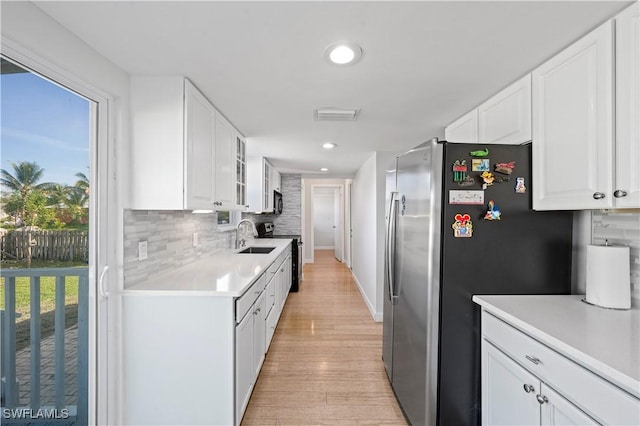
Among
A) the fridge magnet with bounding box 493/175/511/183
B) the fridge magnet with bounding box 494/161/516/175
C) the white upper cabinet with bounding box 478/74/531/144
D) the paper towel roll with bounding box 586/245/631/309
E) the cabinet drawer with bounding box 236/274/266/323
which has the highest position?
the white upper cabinet with bounding box 478/74/531/144

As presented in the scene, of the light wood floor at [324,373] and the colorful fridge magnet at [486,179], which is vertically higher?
the colorful fridge magnet at [486,179]

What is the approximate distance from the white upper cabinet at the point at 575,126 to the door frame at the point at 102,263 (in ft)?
7.88

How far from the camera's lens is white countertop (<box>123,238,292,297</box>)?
66.7 inches

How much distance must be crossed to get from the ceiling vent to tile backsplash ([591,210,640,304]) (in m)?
1.69

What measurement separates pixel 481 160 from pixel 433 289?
758 millimetres

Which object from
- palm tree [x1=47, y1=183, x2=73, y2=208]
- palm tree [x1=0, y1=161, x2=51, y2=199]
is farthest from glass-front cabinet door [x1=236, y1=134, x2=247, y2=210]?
palm tree [x1=0, y1=161, x2=51, y2=199]

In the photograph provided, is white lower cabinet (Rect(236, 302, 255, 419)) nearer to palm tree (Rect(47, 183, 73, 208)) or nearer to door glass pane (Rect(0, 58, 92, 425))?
door glass pane (Rect(0, 58, 92, 425))

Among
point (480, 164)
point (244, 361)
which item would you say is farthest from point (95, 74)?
point (480, 164)

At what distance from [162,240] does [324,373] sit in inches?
68.6

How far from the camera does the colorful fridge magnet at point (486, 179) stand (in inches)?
61.3

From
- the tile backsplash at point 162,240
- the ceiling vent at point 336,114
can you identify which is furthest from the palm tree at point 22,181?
the ceiling vent at point 336,114

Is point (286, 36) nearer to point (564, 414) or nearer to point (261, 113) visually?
point (261, 113)

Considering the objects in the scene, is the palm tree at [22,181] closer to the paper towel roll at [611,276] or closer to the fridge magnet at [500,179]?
the fridge magnet at [500,179]

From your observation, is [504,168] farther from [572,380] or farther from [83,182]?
[83,182]
